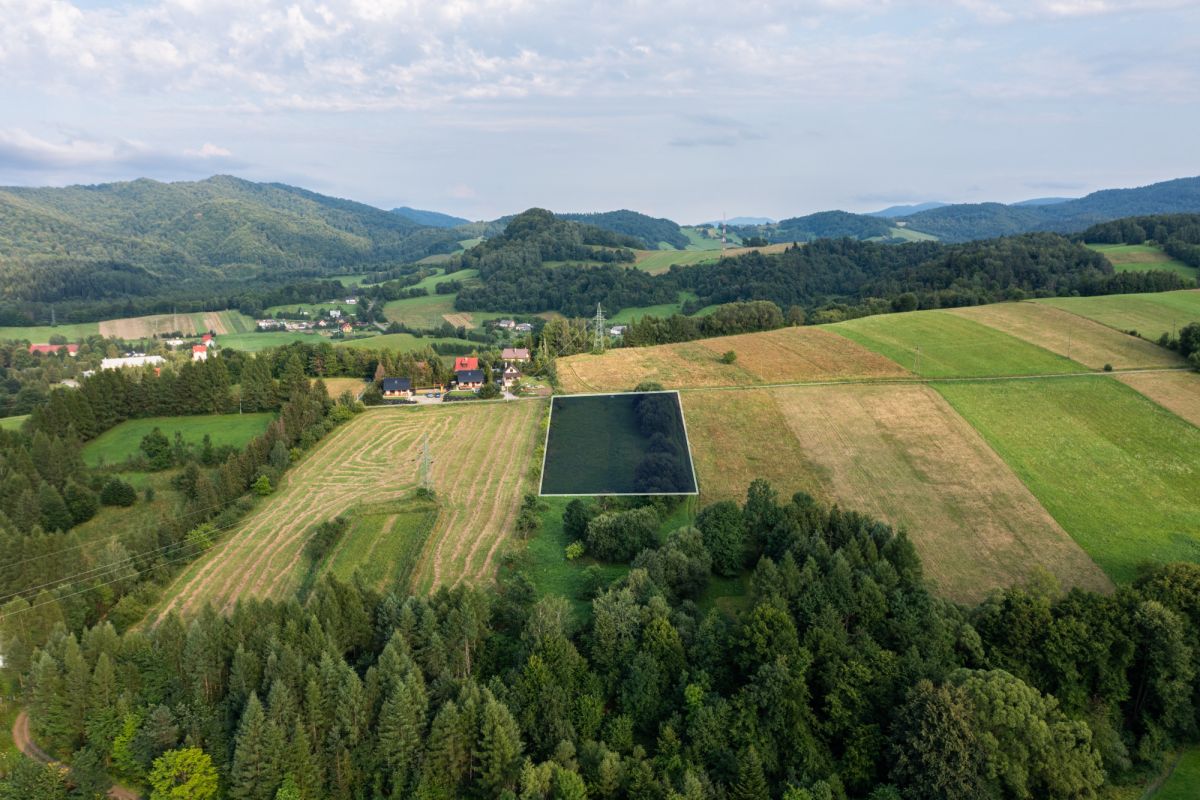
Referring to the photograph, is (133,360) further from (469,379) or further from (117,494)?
(117,494)

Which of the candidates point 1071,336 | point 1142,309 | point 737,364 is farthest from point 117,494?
point 1142,309

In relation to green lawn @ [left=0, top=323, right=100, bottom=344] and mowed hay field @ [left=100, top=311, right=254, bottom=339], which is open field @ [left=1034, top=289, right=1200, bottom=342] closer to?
mowed hay field @ [left=100, top=311, right=254, bottom=339]

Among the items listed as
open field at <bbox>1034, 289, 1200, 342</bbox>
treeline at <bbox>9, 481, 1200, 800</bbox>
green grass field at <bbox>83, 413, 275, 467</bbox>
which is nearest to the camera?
treeline at <bbox>9, 481, 1200, 800</bbox>

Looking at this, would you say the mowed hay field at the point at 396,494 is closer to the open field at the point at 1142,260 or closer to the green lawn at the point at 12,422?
the green lawn at the point at 12,422

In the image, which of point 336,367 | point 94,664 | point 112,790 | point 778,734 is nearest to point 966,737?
point 778,734

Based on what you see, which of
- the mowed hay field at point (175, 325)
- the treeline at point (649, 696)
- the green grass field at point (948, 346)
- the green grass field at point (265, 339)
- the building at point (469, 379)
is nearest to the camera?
the treeline at point (649, 696)

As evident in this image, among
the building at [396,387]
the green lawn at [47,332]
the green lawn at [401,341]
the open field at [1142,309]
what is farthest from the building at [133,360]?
the open field at [1142,309]

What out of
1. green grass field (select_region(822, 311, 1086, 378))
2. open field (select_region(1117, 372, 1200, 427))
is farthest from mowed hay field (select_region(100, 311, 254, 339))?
open field (select_region(1117, 372, 1200, 427))
